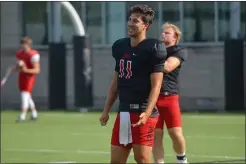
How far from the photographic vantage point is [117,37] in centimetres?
2527

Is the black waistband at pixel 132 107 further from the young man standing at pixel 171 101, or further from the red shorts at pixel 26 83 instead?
the red shorts at pixel 26 83

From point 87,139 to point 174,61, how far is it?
589cm

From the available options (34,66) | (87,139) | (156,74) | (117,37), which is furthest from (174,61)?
(117,37)

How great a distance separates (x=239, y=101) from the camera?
22672 mm

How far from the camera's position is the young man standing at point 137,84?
700 centimetres

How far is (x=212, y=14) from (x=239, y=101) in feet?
10.7

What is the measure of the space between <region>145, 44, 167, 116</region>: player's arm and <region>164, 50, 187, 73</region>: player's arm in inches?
71.7

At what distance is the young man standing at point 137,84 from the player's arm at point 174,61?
185cm

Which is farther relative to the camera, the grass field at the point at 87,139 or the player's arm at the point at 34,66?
the player's arm at the point at 34,66

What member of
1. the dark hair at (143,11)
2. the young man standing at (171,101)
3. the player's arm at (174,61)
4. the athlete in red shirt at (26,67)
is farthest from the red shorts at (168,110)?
the athlete in red shirt at (26,67)

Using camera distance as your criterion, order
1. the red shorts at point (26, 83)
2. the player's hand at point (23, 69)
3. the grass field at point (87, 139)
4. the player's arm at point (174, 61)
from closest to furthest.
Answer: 1. the player's arm at point (174, 61)
2. the grass field at point (87, 139)
3. the player's hand at point (23, 69)
4. the red shorts at point (26, 83)

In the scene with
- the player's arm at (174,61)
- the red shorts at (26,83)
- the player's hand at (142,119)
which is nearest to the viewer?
the player's hand at (142,119)

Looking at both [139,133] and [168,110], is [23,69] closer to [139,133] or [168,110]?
[168,110]

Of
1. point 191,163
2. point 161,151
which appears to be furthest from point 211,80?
point 161,151
